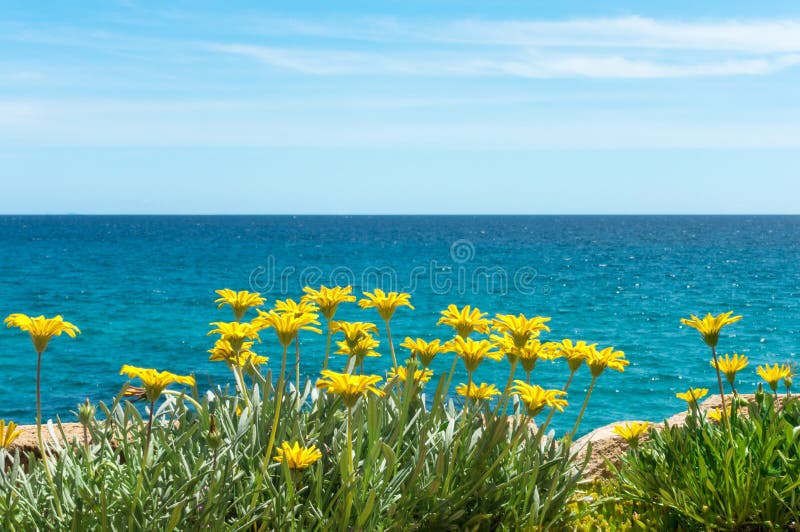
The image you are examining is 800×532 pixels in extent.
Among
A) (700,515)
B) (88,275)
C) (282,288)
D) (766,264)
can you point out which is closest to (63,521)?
(700,515)

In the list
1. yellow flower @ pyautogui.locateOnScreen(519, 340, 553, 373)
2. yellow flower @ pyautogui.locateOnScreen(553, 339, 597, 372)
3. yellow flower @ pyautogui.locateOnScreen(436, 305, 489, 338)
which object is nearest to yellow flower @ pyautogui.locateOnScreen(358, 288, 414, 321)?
yellow flower @ pyautogui.locateOnScreen(436, 305, 489, 338)

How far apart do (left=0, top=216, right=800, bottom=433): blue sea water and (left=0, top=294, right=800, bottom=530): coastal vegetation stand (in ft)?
1.59

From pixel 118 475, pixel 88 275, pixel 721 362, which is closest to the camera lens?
pixel 118 475

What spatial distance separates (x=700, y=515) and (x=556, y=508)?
0.73 meters

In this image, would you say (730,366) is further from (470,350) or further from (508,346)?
(470,350)

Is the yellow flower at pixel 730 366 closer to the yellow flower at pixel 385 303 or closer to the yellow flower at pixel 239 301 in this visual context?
the yellow flower at pixel 385 303

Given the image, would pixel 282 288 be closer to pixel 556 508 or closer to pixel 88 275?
pixel 88 275

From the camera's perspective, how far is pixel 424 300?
33781mm

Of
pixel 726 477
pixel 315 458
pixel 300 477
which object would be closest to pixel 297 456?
pixel 315 458

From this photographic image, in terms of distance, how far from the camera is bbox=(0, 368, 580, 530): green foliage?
297cm

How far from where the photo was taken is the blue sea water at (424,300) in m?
17.2

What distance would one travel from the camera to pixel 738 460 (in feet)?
11.7

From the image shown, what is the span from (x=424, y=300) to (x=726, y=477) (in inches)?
1193

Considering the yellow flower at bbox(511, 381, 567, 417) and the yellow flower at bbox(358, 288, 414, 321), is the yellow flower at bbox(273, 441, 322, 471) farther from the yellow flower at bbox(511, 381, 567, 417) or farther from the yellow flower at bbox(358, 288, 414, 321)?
the yellow flower at bbox(511, 381, 567, 417)
